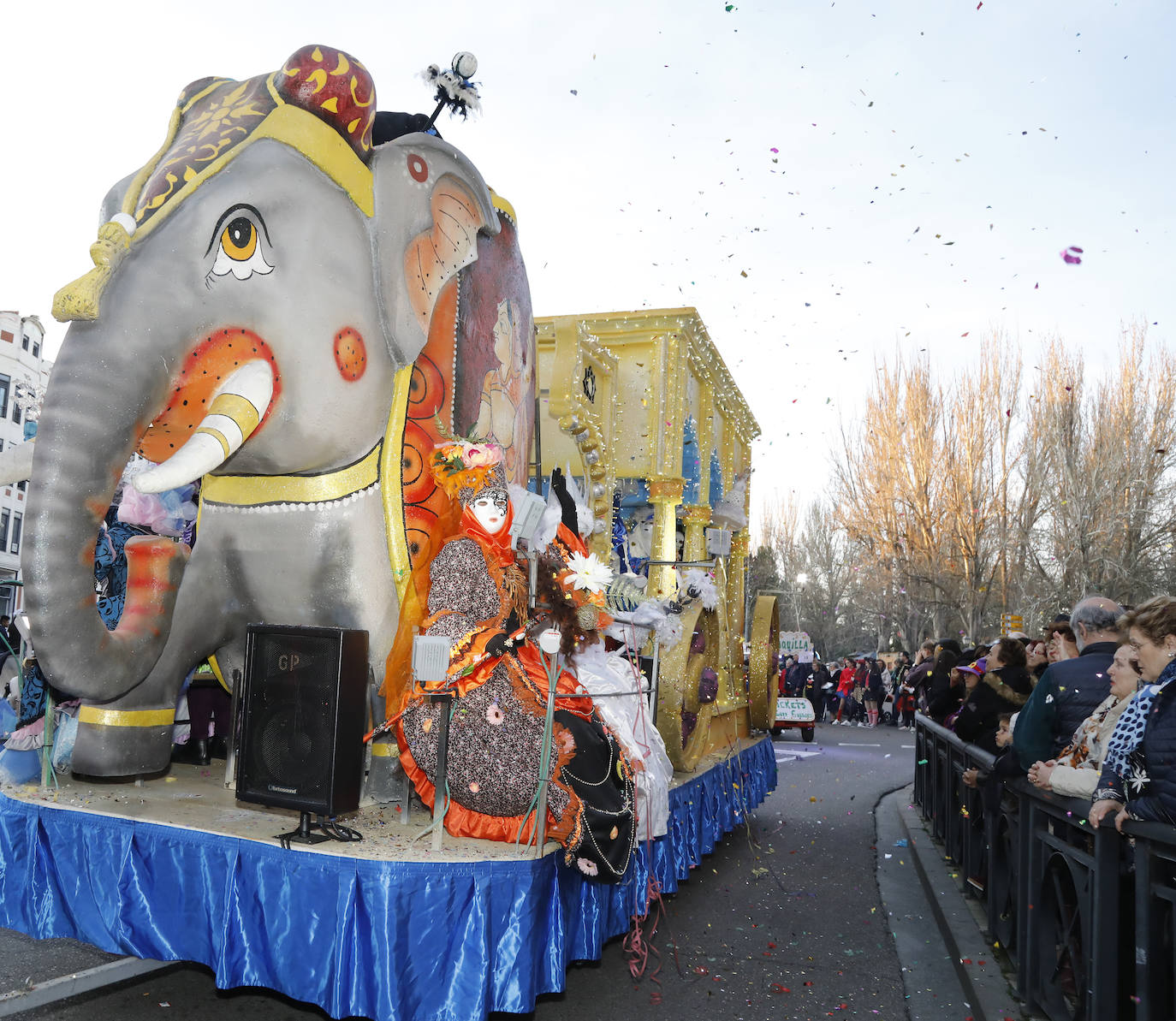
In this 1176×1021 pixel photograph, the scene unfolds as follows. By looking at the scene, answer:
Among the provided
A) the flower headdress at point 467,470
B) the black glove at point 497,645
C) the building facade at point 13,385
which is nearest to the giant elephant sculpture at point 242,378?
the flower headdress at point 467,470

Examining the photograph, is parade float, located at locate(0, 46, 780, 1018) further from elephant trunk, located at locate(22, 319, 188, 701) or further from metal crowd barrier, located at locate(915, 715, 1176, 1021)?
metal crowd barrier, located at locate(915, 715, 1176, 1021)

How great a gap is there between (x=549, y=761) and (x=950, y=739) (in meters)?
3.89

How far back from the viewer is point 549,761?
3641mm

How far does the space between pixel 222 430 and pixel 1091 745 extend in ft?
12.4

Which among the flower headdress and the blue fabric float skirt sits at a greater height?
the flower headdress

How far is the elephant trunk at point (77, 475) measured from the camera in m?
3.40

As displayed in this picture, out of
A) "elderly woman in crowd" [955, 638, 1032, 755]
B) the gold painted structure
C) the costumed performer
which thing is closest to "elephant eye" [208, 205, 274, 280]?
the costumed performer

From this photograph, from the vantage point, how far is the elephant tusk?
11.6 feet

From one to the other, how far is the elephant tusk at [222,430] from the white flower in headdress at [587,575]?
59.0 inches

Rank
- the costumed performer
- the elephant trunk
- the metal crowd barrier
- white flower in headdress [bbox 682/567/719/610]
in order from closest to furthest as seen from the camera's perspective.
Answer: the metal crowd barrier < the elephant trunk < the costumed performer < white flower in headdress [bbox 682/567/719/610]

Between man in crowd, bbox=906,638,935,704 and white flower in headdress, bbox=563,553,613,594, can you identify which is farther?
man in crowd, bbox=906,638,935,704

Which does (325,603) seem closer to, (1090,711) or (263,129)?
(263,129)

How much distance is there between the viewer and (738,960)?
16.2 ft

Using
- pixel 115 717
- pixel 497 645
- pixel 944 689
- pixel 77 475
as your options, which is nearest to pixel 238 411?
pixel 77 475
